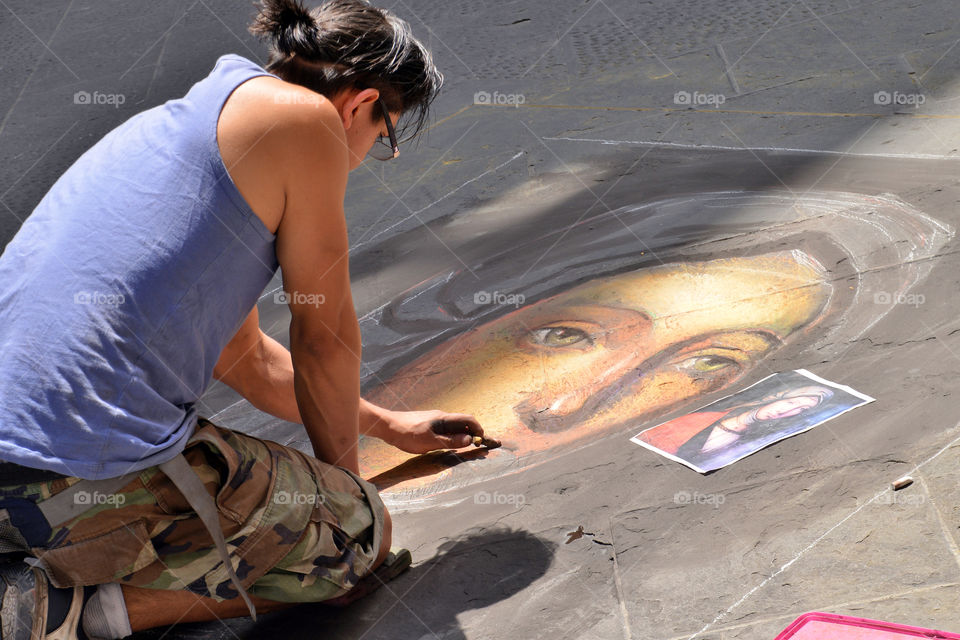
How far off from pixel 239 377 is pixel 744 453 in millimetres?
1181

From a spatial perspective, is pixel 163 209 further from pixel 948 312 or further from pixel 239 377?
pixel 948 312

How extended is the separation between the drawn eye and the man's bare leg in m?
1.06

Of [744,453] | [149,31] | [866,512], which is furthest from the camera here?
[149,31]

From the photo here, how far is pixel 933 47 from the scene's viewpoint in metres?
4.26

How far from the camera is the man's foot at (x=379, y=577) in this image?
1.91 m

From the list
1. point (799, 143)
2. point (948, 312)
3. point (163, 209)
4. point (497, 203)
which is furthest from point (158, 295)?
point (799, 143)

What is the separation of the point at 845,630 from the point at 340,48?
1.32 metres

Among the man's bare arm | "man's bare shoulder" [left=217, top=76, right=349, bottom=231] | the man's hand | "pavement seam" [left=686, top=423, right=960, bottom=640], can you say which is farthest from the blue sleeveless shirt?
"pavement seam" [left=686, top=423, right=960, bottom=640]

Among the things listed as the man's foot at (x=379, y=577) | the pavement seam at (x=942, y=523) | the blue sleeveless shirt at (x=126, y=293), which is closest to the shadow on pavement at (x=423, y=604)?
the man's foot at (x=379, y=577)

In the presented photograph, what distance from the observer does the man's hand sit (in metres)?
2.27

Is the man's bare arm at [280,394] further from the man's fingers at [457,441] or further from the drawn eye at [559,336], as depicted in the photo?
the drawn eye at [559,336]

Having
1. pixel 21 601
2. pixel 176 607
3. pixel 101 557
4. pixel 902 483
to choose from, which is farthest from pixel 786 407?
pixel 21 601

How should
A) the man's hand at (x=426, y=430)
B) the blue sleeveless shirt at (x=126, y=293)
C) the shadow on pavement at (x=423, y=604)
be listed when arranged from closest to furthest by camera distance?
the blue sleeveless shirt at (x=126, y=293) < the shadow on pavement at (x=423, y=604) < the man's hand at (x=426, y=430)

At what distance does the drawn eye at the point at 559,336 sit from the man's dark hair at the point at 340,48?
4.05 feet
